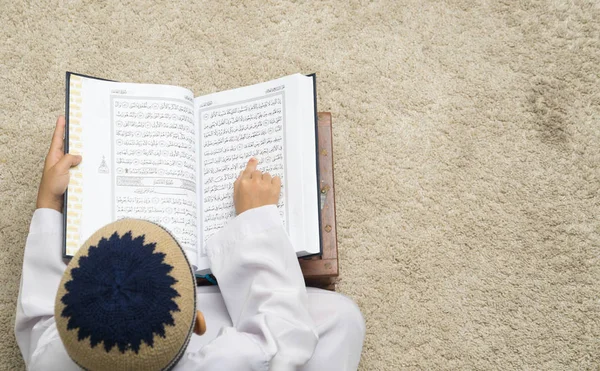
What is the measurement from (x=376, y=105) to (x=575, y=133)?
40 centimetres

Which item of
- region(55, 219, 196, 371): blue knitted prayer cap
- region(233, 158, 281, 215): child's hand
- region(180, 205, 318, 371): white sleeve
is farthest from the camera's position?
region(233, 158, 281, 215): child's hand

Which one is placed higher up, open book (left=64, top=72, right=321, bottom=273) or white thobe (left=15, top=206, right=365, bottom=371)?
open book (left=64, top=72, right=321, bottom=273)

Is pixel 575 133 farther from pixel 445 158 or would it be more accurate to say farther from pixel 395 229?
pixel 395 229

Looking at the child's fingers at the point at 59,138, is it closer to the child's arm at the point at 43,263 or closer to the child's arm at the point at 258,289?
the child's arm at the point at 43,263

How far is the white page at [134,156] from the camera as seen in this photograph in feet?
2.61

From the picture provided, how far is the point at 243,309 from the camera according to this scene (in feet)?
2.50

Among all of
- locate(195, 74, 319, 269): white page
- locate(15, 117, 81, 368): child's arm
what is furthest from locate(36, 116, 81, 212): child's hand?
locate(195, 74, 319, 269): white page

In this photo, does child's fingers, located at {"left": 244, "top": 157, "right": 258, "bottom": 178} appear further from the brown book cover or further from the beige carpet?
the beige carpet

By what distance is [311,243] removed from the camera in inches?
30.9

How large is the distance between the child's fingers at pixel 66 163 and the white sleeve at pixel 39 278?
68 millimetres

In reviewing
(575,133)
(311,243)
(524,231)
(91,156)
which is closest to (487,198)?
(524,231)

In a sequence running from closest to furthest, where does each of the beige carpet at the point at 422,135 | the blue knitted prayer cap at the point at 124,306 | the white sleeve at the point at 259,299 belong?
1. the blue knitted prayer cap at the point at 124,306
2. the white sleeve at the point at 259,299
3. the beige carpet at the point at 422,135

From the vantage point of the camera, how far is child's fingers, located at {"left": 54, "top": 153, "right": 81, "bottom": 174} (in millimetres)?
778

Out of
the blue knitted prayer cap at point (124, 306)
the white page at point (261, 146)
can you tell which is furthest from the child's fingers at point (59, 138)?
the blue knitted prayer cap at point (124, 306)
